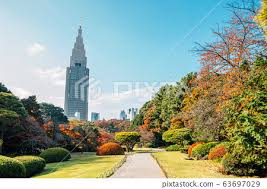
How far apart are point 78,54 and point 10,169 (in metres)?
5.83

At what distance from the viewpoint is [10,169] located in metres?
10.9

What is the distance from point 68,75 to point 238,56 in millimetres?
7703

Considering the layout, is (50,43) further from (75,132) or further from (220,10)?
(75,132)

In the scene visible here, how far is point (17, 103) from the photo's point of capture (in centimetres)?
2088

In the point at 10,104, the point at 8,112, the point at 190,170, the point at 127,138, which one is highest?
the point at 10,104

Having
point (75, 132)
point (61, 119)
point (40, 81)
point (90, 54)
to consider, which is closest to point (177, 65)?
point (90, 54)

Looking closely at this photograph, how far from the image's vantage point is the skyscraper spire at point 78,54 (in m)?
14.1

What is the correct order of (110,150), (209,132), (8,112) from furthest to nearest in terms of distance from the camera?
(110,150), (8,112), (209,132)

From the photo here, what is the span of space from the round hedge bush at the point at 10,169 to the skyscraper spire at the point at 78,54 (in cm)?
517

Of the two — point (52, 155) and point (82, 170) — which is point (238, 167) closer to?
point (82, 170)

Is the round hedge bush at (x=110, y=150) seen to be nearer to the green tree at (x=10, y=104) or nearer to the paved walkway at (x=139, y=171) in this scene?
the green tree at (x=10, y=104)

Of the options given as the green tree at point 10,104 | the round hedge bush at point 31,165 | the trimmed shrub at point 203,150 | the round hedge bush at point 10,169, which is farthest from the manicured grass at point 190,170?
the green tree at point 10,104

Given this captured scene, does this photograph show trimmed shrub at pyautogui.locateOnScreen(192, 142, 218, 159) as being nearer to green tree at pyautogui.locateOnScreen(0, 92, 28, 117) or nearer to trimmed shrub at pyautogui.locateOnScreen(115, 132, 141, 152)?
trimmed shrub at pyautogui.locateOnScreen(115, 132, 141, 152)

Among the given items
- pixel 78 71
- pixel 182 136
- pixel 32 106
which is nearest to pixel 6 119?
pixel 32 106
